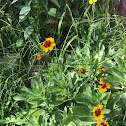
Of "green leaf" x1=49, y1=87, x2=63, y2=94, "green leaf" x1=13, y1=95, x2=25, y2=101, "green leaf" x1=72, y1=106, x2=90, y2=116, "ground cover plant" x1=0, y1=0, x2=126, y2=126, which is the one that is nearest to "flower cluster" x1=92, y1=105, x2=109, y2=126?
"ground cover plant" x1=0, y1=0, x2=126, y2=126

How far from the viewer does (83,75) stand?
153cm

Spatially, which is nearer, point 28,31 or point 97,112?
point 97,112

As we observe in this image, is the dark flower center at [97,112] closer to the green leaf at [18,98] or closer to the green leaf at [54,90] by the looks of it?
the green leaf at [54,90]

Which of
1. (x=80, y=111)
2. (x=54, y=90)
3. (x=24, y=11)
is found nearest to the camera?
(x=80, y=111)

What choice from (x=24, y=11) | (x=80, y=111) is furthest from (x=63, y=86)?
(x=24, y=11)

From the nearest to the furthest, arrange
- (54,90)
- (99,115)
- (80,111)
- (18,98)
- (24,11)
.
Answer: (99,115)
(80,111)
(54,90)
(18,98)
(24,11)

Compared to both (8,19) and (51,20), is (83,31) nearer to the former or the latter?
(51,20)

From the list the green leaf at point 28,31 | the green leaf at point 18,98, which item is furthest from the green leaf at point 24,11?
the green leaf at point 18,98

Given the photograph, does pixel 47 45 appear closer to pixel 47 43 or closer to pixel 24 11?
pixel 47 43

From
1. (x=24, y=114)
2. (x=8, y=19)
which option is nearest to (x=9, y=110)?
(x=24, y=114)

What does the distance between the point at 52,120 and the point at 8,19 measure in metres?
1.11

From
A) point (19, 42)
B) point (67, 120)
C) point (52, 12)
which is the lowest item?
point (67, 120)

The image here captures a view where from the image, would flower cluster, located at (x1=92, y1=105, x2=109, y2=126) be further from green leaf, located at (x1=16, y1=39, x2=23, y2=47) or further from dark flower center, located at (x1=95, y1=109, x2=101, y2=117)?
green leaf, located at (x1=16, y1=39, x2=23, y2=47)

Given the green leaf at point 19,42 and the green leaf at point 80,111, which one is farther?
the green leaf at point 19,42
